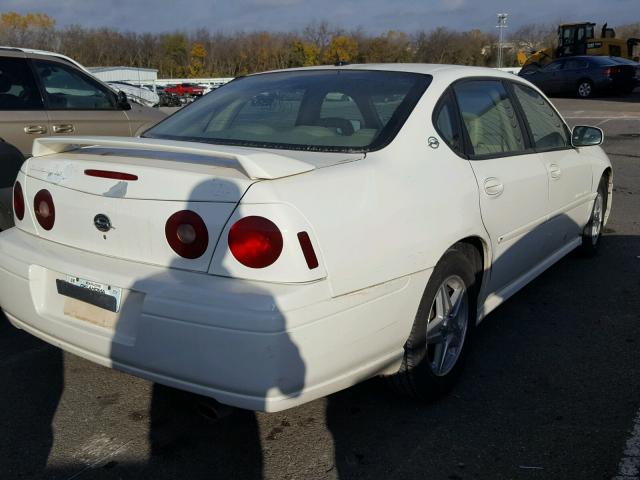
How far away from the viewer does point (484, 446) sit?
272 centimetres

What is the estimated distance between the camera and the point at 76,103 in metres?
5.99

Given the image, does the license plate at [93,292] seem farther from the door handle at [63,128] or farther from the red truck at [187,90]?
the red truck at [187,90]

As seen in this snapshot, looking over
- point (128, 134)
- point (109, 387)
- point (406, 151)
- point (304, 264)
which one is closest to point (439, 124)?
point (406, 151)

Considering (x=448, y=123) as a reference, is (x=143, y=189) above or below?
below

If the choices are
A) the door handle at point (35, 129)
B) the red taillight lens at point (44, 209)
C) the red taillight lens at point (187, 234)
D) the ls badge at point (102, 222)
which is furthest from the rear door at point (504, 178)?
the door handle at point (35, 129)

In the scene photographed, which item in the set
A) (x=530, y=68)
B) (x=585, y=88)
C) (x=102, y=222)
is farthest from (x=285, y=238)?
(x=530, y=68)

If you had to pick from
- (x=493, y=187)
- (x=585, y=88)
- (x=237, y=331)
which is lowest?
(x=585, y=88)

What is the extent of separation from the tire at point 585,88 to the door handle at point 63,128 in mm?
23999

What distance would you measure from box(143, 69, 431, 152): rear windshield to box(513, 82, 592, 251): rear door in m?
1.14

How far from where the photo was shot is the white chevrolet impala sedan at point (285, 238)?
226cm

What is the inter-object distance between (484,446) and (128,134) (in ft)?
16.1

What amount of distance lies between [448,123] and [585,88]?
25134 millimetres

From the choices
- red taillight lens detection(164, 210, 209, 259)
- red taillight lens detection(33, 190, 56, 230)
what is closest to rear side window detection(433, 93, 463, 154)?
red taillight lens detection(164, 210, 209, 259)

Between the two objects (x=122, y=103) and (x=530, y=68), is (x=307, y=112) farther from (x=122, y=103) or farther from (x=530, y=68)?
(x=530, y=68)
